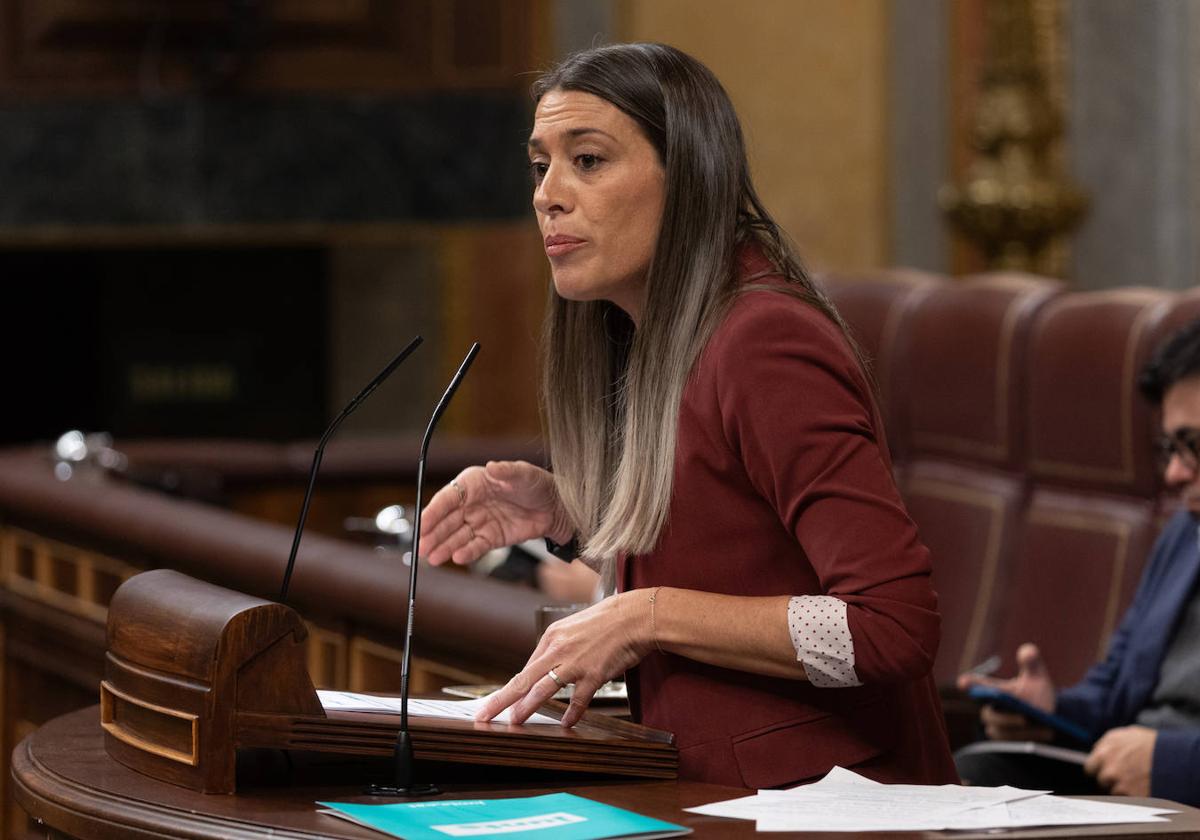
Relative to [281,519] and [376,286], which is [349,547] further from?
[376,286]

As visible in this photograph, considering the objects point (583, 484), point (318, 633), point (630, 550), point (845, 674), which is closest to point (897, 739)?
point (845, 674)

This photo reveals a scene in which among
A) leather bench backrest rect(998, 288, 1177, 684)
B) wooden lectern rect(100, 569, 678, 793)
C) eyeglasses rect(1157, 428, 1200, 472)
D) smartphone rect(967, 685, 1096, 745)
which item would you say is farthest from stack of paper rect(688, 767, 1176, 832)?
leather bench backrest rect(998, 288, 1177, 684)

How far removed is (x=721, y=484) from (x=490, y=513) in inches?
15.1

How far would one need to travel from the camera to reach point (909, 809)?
1.55 meters

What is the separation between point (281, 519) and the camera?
210 inches

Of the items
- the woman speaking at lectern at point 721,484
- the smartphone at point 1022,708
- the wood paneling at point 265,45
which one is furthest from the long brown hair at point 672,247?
the wood paneling at point 265,45

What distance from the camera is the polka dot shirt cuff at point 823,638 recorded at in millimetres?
1633

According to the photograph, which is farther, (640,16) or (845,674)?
(640,16)

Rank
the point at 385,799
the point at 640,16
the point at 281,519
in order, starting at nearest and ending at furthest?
the point at 385,799, the point at 281,519, the point at 640,16

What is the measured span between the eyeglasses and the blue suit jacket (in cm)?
12

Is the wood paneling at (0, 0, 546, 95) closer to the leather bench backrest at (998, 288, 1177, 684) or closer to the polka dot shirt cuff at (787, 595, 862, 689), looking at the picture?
the leather bench backrest at (998, 288, 1177, 684)

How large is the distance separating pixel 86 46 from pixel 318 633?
13.8ft

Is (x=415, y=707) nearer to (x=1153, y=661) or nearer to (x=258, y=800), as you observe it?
(x=258, y=800)

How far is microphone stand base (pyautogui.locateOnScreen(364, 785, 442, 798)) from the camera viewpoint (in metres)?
1.63
